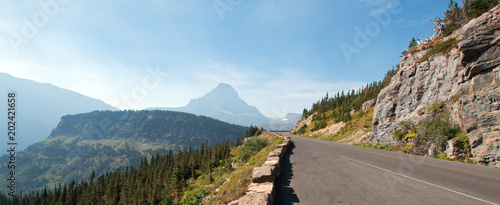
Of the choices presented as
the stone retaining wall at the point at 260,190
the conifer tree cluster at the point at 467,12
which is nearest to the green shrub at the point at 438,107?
the conifer tree cluster at the point at 467,12

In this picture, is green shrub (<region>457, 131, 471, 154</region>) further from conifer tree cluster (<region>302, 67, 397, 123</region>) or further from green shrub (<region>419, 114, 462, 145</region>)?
conifer tree cluster (<region>302, 67, 397, 123</region>)

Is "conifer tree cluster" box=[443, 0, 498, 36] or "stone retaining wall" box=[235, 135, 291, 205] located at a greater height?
"conifer tree cluster" box=[443, 0, 498, 36]

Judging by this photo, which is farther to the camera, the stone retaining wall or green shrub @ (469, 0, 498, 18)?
green shrub @ (469, 0, 498, 18)

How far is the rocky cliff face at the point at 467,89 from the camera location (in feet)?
44.9

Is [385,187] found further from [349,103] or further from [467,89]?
[349,103]

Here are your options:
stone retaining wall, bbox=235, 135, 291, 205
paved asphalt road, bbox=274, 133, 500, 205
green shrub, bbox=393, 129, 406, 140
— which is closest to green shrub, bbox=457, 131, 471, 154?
paved asphalt road, bbox=274, 133, 500, 205

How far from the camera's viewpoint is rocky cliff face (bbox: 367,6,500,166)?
13688 mm

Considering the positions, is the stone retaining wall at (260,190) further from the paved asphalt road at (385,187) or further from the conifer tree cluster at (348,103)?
the conifer tree cluster at (348,103)

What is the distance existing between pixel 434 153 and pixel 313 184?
46.0 feet

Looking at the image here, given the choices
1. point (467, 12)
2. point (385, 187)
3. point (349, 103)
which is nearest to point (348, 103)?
point (349, 103)

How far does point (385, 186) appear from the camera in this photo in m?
7.40

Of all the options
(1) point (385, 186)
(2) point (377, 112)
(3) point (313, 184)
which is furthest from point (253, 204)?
(2) point (377, 112)

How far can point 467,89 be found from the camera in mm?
16812

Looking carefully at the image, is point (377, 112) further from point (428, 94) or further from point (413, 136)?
point (413, 136)
